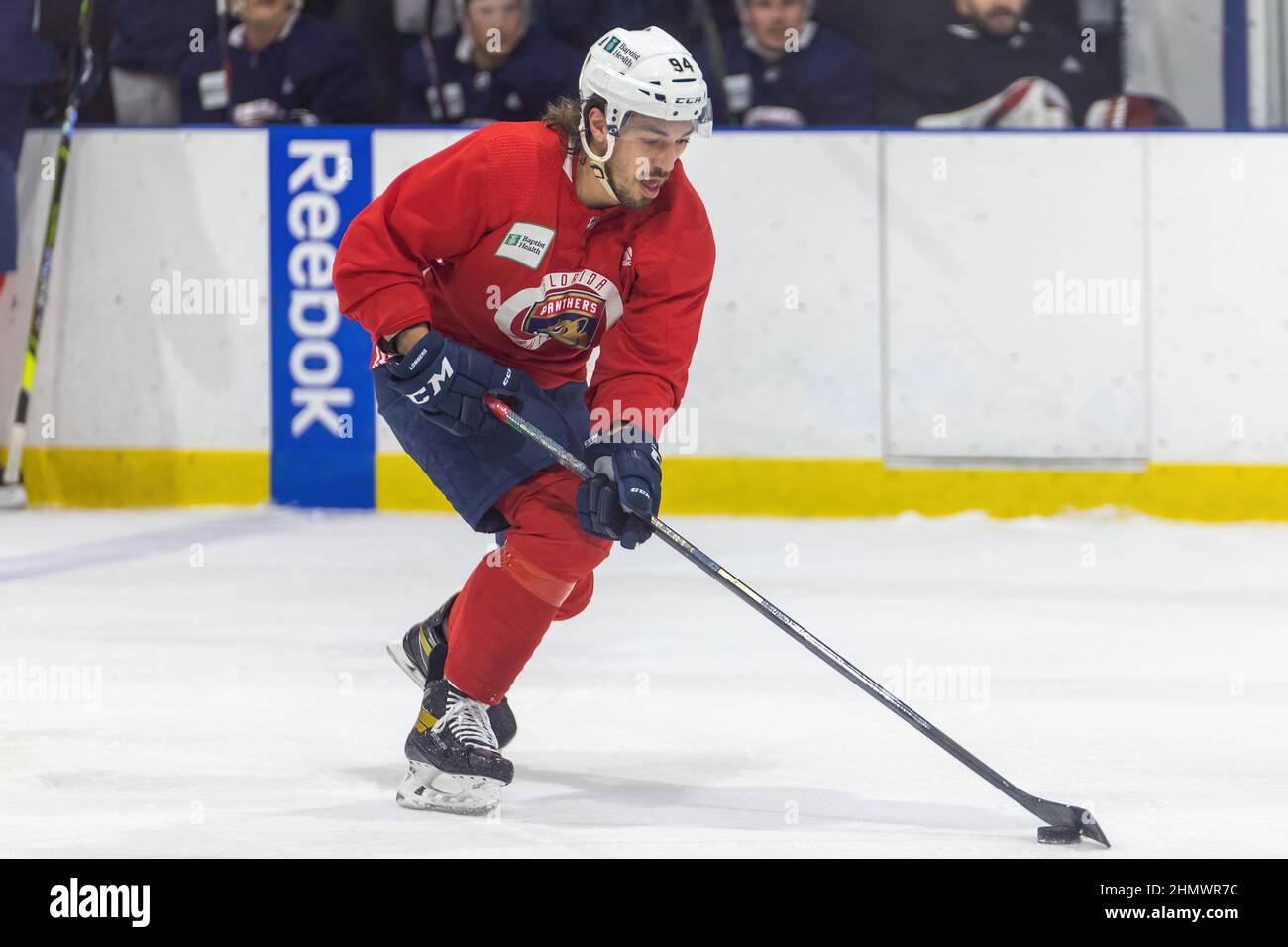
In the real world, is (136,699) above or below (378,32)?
below

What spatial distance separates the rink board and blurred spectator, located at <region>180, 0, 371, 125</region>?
0.96ft

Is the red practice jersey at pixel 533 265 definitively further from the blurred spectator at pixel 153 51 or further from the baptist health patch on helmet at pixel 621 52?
the blurred spectator at pixel 153 51

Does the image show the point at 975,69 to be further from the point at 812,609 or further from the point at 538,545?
the point at 538,545

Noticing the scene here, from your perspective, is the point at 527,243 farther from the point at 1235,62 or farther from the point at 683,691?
the point at 1235,62

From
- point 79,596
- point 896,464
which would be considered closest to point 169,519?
point 79,596

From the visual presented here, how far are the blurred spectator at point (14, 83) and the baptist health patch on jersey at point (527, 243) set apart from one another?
3.74 m

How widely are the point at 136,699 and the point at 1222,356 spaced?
3474 mm

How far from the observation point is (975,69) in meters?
6.39

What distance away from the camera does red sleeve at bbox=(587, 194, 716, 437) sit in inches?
131

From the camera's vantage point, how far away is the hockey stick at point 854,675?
3113 mm

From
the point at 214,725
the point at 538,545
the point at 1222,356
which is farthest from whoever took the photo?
the point at 1222,356

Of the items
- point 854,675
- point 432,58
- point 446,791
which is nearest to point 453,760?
point 446,791

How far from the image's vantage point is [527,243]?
3.29 m
